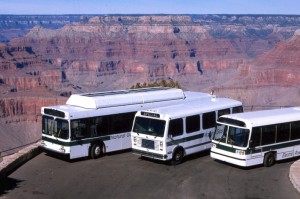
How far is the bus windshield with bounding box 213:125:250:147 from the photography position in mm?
19516

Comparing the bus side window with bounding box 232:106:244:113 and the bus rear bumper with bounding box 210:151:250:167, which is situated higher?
the bus side window with bounding box 232:106:244:113

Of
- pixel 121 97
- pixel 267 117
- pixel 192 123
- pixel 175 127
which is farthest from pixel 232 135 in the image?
pixel 121 97

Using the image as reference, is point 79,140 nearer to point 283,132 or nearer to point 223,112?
point 223,112

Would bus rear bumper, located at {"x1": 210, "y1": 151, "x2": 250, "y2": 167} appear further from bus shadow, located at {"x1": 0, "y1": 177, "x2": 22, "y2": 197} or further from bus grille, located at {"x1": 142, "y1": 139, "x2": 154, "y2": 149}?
bus shadow, located at {"x1": 0, "y1": 177, "x2": 22, "y2": 197}

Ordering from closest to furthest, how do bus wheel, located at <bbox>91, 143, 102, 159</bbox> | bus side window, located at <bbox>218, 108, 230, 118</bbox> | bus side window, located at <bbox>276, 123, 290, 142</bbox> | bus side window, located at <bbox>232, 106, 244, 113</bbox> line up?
bus side window, located at <bbox>276, 123, 290, 142</bbox>, bus wheel, located at <bbox>91, 143, 102, 159</bbox>, bus side window, located at <bbox>218, 108, 230, 118</bbox>, bus side window, located at <bbox>232, 106, 244, 113</bbox>

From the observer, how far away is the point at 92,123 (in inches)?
837

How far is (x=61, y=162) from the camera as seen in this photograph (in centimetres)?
2088

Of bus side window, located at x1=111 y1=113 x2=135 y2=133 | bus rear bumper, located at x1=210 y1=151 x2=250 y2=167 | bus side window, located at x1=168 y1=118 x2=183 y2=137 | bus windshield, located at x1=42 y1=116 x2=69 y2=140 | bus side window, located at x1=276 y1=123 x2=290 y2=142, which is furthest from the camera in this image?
bus side window, located at x1=111 y1=113 x2=135 y2=133

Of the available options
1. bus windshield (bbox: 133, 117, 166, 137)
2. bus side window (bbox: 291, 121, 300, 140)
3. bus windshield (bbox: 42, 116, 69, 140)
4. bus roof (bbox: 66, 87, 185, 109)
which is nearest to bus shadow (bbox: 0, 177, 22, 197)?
bus windshield (bbox: 42, 116, 69, 140)

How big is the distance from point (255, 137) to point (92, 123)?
6.34 metres

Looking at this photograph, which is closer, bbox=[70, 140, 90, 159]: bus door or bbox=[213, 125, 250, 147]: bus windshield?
bbox=[213, 125, 250, 147]: bus windshield

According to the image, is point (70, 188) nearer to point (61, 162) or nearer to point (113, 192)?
point (113, 192)

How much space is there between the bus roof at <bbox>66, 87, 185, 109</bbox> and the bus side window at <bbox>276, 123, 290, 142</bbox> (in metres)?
5.95

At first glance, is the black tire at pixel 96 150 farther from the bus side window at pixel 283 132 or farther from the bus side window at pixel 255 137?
the bus side window at pixel 283 132
